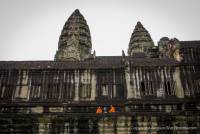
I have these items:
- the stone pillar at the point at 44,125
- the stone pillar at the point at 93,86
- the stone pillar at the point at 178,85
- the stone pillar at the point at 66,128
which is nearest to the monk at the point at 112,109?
the stone pillar at the point at 93,86

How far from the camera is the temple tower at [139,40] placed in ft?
173

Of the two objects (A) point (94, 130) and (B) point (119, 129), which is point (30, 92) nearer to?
(A) point (94, 130)

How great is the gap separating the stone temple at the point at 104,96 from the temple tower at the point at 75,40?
1830 centimetres

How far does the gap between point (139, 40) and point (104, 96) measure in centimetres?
3029

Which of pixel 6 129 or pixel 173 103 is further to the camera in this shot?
pixel 173 103

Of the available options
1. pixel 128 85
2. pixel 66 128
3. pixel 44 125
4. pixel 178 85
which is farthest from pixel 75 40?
pixel 66 128

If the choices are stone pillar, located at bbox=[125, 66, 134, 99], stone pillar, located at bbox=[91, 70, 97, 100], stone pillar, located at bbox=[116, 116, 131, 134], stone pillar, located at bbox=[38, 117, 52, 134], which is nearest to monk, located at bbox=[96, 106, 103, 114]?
stone pillar, located at bbox=[91, 70, 97, 100]

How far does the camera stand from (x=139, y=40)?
5372 cm

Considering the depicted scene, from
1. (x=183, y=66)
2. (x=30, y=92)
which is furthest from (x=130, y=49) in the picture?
(x=30, y=92)

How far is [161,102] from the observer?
24.7 meters

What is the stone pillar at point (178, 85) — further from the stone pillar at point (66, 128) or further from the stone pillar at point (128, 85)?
the stone pillar at point (66, 128)

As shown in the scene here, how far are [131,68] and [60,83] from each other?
261 inches

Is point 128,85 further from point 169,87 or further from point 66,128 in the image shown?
point 66,128

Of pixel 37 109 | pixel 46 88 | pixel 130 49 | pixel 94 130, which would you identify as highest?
pixel 130 49
